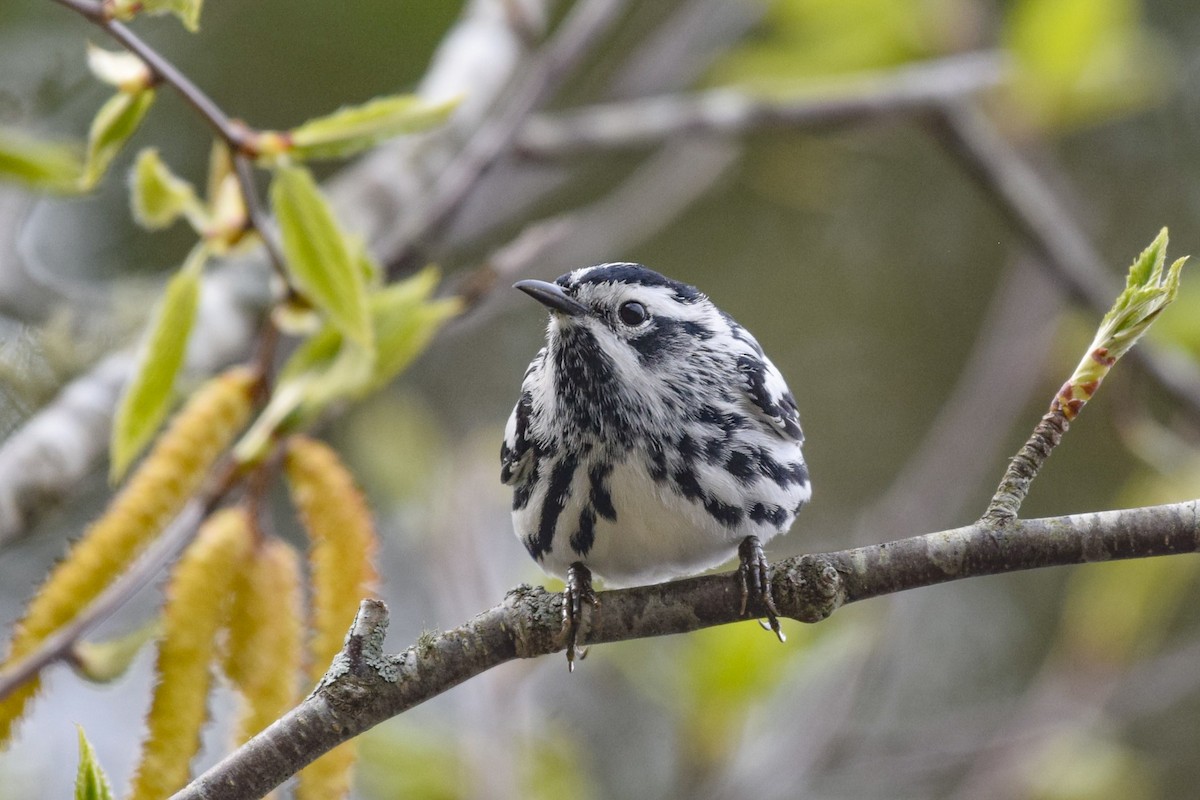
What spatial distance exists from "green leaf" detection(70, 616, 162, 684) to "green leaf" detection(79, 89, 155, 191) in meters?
0.53

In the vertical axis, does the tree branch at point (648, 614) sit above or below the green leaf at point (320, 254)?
below

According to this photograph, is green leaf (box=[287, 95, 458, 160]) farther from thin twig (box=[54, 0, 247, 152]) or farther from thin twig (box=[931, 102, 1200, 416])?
thin twig (box=[931, 102, 1200, 416])

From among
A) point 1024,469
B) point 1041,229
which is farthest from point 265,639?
point 1041,229

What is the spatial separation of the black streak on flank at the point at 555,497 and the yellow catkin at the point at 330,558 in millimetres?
322

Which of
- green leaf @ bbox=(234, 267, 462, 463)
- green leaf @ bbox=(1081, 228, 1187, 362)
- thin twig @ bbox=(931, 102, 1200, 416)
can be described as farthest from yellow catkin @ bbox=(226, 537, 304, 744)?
thin twig @ bbox=(931, 102, 1200, 416)

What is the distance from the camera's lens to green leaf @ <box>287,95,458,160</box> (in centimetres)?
145

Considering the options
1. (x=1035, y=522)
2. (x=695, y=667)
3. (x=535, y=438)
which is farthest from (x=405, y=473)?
(x=1035, y=522)

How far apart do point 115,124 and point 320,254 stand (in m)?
0.27

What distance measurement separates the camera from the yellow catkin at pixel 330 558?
4.24 feet

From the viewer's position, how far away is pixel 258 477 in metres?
1.54

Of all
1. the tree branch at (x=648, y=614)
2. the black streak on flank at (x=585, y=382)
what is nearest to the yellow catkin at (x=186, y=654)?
Result: the tree branch at (x=648, y=614)

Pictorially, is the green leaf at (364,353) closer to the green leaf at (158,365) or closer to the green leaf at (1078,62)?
the green leaf at (158,365)

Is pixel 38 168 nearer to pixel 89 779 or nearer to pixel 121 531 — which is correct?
pixel 121 531

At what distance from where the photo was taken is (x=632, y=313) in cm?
184
